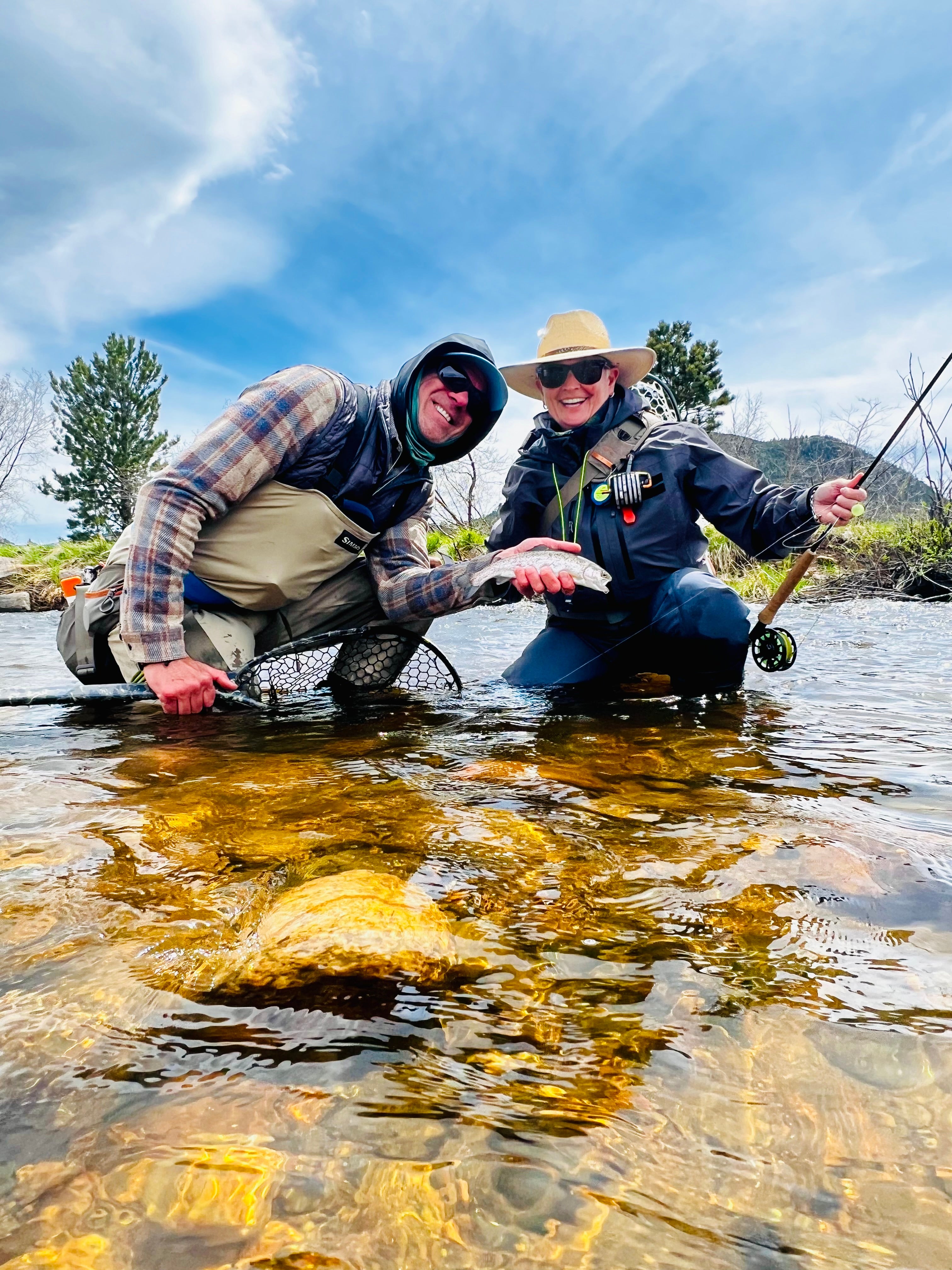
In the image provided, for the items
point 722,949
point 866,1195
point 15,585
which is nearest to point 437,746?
point 722,949

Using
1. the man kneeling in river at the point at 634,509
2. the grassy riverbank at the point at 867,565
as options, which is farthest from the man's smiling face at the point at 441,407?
the grassy riverbank at the point at 867,565

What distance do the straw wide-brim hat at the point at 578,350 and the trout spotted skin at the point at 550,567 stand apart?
4.34 ft

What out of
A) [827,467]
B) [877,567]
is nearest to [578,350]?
[877,567]

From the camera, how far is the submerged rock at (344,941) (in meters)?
1.34

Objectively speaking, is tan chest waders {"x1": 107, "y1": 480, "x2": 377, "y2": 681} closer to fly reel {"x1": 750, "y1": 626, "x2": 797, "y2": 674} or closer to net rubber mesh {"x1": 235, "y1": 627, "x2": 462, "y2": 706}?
net rubber mesh {"x1": 235, "y1": 627, "x2": 462, "y2": 706}

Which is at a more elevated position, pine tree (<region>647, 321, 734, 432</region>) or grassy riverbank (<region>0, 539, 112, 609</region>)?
pine tree (<region>647, 321, 734, 432</region>)

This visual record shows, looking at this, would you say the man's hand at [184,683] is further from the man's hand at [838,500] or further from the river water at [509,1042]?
the man's hand at [838,500]

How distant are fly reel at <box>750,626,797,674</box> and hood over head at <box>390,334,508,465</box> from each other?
6.57 feet

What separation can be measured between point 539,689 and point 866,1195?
12.6ft

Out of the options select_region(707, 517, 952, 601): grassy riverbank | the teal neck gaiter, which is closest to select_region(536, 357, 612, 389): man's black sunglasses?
the teal neck gaiter

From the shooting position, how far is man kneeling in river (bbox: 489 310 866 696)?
4230 mm

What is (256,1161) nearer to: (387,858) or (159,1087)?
(159,1087)

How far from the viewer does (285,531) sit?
3854 mm

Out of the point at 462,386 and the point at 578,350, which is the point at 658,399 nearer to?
the point at 578,350
